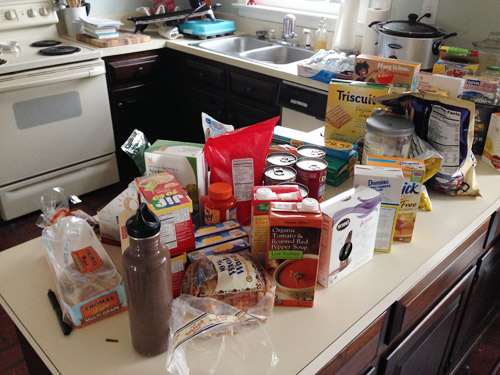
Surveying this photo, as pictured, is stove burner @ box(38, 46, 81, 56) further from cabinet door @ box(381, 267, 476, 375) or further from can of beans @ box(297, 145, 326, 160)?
cabinet door @ box(381, 267, 476, 375)

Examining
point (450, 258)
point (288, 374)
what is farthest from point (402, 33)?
point (288, 374)

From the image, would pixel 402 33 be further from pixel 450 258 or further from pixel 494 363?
pixel 494 363

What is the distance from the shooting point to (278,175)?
3.40 ft

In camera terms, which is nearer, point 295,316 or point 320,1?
point 295,316

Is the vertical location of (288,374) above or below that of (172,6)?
below

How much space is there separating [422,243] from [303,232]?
0.40 metres

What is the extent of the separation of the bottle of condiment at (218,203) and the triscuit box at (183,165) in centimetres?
4

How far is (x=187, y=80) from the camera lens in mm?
2943

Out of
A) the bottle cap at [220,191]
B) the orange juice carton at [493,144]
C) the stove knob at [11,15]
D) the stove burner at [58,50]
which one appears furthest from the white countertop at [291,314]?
the stove knob at [11,15]

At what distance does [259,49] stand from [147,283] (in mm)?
2384

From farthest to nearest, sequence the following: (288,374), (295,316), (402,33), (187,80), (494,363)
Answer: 1. (187,80)
2. (402,33)
3. (494,363)
4. (295,316)
5. (288,374)

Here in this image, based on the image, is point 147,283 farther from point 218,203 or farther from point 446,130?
point 446,130

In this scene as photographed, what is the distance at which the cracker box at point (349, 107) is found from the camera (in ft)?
4.25

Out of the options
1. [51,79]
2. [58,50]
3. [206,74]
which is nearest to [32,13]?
[58,50]
